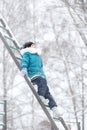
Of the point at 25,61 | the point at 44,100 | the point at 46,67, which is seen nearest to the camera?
the point at 25,61

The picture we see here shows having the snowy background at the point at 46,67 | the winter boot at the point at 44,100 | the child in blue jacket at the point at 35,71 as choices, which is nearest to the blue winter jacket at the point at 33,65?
the child in blue jacket at the point at 35,71

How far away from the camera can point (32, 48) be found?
20.9 feet

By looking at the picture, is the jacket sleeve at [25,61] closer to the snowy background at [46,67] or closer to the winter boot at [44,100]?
the winter boot at [44,100]

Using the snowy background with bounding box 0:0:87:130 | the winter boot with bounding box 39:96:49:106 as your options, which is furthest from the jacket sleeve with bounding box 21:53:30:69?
the snowy background with bounding box 0:0:87:130

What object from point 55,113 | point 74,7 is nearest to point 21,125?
point 74,7

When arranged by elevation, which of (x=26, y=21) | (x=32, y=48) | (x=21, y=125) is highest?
(x=32, y=48)

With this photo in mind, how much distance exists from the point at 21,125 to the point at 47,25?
19.8ft

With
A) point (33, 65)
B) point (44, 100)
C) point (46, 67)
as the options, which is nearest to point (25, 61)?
point (33, 65)

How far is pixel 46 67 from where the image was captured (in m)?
22.3

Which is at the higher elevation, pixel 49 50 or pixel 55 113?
pixel 55 113

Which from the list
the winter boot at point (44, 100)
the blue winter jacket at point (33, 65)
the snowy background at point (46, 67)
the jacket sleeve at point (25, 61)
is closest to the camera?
the jacket sleeve at point (25, 61)

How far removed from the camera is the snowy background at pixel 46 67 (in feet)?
66.8

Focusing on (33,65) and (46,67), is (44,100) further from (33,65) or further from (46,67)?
(46,67)

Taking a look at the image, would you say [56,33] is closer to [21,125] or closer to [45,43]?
[45,43]
